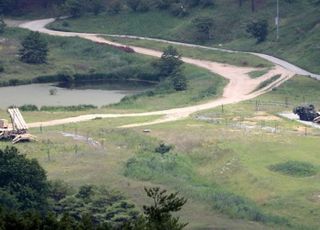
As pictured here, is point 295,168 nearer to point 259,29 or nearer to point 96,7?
point 259,29

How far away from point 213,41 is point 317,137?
46209 millimetres

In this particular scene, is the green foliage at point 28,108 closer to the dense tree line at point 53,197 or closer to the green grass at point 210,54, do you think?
the green grass at point 210,54

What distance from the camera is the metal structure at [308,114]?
74250 millimetres

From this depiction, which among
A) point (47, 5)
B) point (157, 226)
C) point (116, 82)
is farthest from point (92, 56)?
point (157, 226)

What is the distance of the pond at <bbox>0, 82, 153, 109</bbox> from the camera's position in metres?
89.0

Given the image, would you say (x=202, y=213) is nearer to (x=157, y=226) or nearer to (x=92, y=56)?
(x=157, y=226)

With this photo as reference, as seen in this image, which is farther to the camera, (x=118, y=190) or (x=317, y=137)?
(x=317, y=137)

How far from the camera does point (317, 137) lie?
227 ft

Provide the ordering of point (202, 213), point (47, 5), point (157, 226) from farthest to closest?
point (47, 5), point (202, 213), point (157, 226)

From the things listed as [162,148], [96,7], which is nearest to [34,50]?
[96,7]

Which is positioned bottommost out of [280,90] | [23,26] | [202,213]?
[202,213]

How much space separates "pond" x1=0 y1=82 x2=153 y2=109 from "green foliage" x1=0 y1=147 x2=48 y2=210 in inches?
1243

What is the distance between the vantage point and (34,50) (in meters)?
107

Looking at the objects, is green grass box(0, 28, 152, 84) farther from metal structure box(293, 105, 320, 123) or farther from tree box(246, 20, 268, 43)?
metal structure box(293, 105, 320, 123)
